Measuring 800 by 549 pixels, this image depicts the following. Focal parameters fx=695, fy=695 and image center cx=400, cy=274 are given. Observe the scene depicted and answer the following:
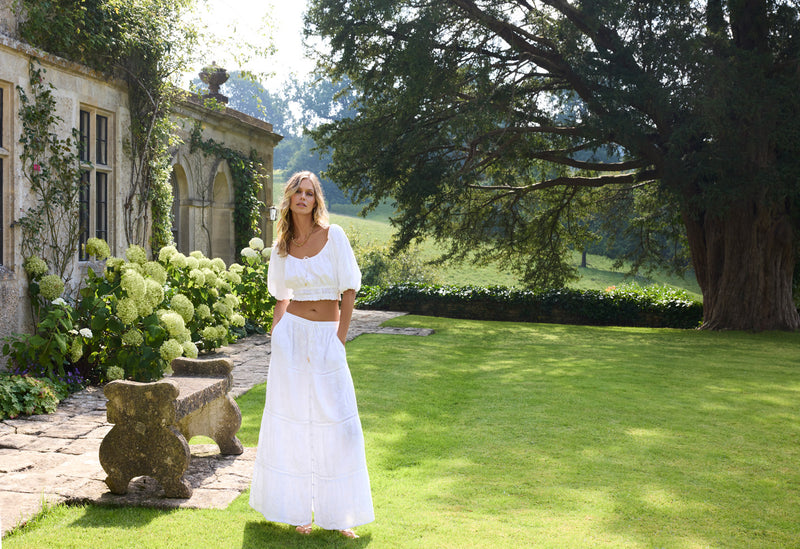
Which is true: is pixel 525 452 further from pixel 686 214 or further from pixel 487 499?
pixel 686 214

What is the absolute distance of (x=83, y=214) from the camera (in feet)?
30.6

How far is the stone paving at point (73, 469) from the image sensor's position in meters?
4.29

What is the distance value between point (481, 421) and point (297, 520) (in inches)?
133

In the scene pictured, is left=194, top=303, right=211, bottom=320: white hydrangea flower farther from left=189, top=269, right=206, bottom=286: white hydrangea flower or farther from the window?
the window

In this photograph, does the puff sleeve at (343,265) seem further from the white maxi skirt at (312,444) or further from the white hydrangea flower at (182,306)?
the white hydrangea flower at (182,306)

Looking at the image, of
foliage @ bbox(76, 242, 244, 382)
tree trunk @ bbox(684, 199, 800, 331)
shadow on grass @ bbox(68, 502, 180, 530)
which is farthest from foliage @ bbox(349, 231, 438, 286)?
shadow on grass @ bbox(68, 502, 180, 530)

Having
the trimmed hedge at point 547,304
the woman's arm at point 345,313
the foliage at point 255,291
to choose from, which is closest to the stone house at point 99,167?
the foliage at point 255,291

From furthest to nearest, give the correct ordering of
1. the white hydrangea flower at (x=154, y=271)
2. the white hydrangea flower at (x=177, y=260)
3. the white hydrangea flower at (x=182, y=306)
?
the white hydrangea flower at (x=177, y=260) → the white hydrangea flower at (x=182, y=306) → the white hydrangea flower at (x=154, y=271)

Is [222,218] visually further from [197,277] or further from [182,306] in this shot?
[182,306]

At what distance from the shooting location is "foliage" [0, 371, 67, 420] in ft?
21.1

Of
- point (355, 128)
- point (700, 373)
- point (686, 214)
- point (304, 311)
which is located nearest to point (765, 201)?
point (686, 214)

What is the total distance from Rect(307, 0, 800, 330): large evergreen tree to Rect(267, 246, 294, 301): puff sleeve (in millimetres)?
10852

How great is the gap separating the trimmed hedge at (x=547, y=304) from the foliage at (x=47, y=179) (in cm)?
1266

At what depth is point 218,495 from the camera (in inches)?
175
